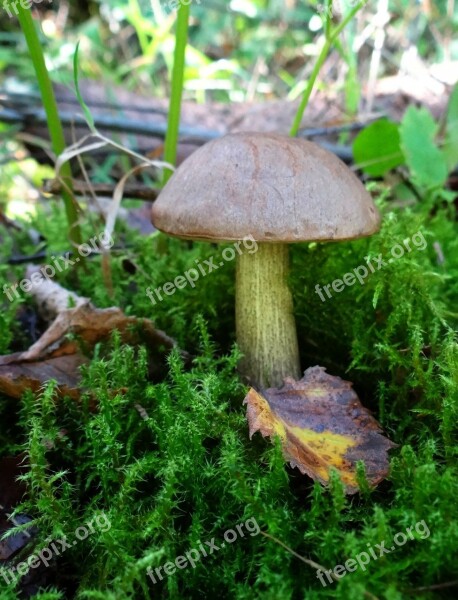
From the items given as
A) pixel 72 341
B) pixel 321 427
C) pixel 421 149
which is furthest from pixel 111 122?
pixel 321 427

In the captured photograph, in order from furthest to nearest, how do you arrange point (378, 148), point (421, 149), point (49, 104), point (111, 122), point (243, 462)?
point (111, 122)
point (378, 148)
point (421, 149)
point (49, 104)
point (243, 462)

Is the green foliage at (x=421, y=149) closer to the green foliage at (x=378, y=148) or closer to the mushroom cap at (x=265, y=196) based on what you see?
the green foliage at (x=378, y=148)

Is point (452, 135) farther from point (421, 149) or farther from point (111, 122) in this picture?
point (111, 122)

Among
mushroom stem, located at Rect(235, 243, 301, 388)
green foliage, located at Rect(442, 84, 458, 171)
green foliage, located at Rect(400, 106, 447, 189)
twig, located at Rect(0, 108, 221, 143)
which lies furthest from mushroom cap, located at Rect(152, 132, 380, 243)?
twig, located at Rect(0, 108, 221, 143)

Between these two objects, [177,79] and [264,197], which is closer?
[264,197]

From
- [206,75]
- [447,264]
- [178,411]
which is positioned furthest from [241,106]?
[178,411]

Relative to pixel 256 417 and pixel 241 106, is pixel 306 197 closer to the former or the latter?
pixel 256 417

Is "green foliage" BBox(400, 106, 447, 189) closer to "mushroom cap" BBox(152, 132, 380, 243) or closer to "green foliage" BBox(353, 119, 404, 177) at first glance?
"green foliage" BBox(353, 119, 404, 177)
